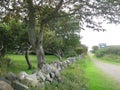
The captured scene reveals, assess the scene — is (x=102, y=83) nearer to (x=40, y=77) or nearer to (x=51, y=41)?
(x=40, y=77)

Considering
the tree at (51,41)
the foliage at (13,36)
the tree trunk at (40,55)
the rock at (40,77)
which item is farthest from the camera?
the tree at (51,41)

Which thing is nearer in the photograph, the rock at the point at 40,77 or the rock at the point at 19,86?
the rock at the point at 19,86

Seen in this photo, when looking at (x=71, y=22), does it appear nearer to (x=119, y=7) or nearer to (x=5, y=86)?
(x=119, y=7)

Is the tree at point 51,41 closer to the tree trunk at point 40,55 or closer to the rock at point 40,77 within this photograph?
the tree trunk at point 40,55

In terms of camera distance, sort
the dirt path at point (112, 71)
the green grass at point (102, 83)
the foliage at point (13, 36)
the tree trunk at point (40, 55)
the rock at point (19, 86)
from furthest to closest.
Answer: the foliage at point (13, 36)
the dirt path at point (112, 71)
the tree trunk at point (40, 55)
the green grass at point (102, 83)
the rock at point (19, 86)

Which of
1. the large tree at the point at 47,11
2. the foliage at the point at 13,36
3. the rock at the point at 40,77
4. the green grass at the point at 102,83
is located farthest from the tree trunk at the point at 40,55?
the foliage at the point at 13,36

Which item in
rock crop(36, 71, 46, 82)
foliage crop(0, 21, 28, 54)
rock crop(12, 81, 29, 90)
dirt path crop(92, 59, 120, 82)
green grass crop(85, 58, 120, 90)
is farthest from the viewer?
foliage crop(0, 21, 28, 54)

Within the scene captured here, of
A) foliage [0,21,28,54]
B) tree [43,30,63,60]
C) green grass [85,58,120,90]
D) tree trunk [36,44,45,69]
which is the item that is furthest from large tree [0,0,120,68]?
tree [43,30,63,60]

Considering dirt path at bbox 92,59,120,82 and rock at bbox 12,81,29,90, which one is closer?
rock at bbox 12,81,29,90

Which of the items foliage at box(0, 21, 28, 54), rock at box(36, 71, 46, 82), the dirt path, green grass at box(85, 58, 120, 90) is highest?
foliage at box(0, 21, 28, 54)

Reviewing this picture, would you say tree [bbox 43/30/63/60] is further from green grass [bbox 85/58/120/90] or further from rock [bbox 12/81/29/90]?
rock [bbox 12/81/29/90]

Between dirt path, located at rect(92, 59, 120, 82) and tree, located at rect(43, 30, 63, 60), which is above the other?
tree, located at rect(43, 30, 63, 60)

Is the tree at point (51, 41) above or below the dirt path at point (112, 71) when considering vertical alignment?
above

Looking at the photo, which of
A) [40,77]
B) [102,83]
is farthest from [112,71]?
[40,77]
